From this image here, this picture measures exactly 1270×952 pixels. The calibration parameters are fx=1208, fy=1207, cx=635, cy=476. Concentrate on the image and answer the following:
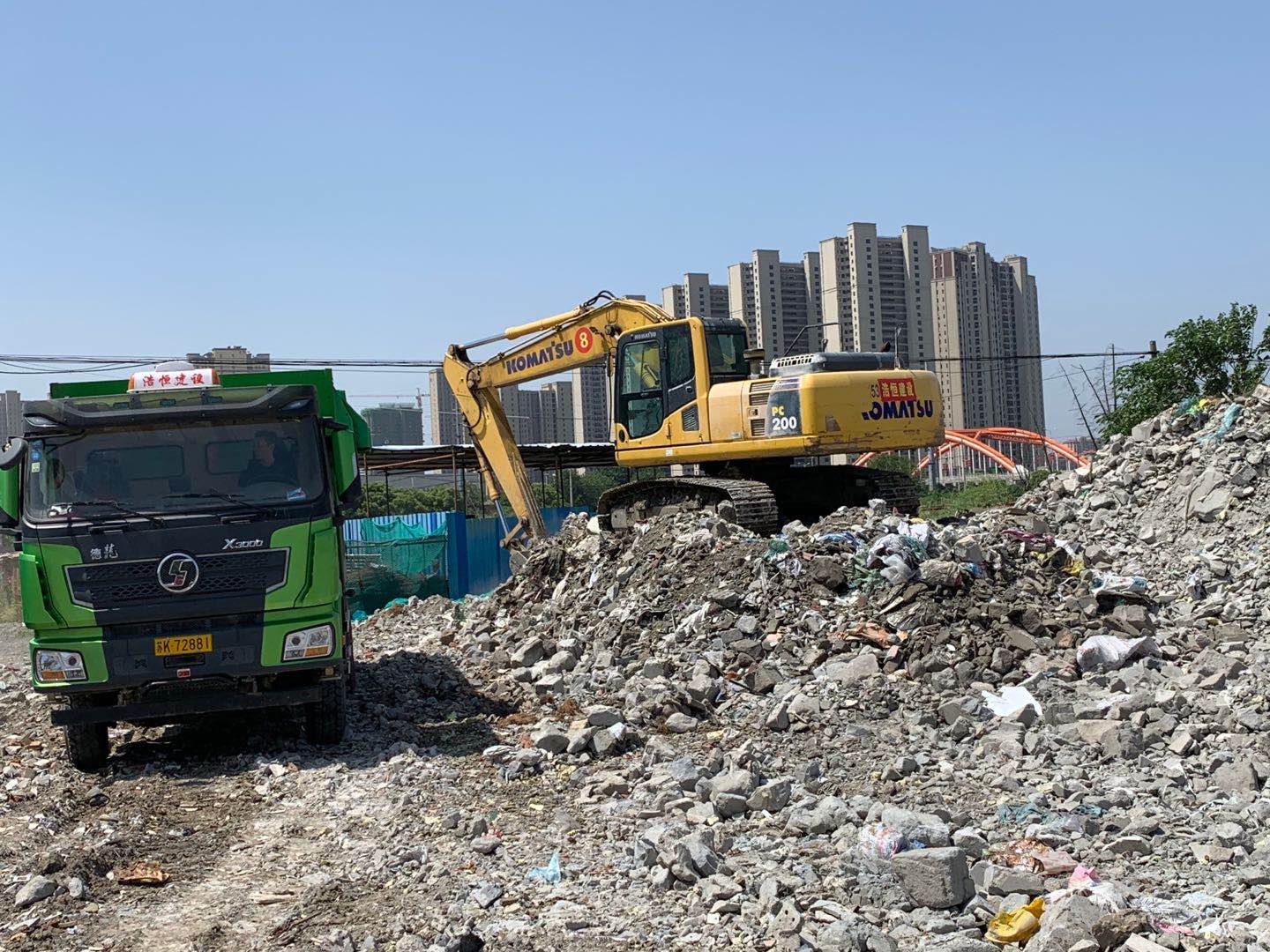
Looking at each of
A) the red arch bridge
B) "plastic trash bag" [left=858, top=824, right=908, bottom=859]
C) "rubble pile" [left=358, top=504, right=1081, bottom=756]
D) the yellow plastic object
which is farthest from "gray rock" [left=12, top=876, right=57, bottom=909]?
the red arch bridge

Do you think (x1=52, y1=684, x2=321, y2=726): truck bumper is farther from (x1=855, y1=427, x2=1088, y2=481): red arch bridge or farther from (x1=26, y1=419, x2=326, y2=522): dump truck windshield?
(x1=855, y1=427, x2=1088, y2=481): red arch bridge

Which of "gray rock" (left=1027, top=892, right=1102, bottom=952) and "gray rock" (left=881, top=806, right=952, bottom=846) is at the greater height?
"gray rock" (left=881, top=806, right=952, bottom=846)

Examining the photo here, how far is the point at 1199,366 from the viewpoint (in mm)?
22484

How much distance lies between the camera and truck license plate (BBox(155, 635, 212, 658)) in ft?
28.2

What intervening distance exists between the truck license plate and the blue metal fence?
13.6 meters

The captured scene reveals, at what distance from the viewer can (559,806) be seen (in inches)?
301

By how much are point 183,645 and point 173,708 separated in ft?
1.55

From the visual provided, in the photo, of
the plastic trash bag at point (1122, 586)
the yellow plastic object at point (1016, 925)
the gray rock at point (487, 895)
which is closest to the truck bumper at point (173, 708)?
the gray rock at point (487, 895)

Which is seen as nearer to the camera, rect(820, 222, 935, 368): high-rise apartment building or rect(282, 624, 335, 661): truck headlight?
rect(282, 624, 335, 661): truck headlight

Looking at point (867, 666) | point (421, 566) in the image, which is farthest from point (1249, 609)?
point (421, 566)

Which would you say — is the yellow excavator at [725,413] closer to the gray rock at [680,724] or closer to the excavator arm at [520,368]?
the excavator arm at [520,368]

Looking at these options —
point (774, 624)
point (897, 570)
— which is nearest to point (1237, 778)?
point (897, 570)

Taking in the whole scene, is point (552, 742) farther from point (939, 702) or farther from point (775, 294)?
point (775, 294)

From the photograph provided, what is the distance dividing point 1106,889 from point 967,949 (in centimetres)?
83
